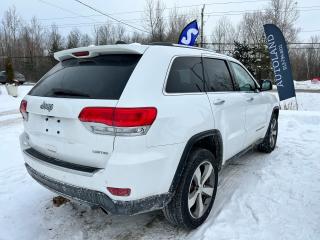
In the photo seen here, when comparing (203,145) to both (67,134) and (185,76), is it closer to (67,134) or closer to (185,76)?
(185,76)

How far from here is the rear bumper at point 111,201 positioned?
2459mm

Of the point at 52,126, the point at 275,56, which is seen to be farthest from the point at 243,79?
the point at 275,56

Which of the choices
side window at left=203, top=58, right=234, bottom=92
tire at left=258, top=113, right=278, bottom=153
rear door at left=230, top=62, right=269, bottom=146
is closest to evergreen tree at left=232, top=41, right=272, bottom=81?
tire at left=258, top=113, right=278, bottom=153

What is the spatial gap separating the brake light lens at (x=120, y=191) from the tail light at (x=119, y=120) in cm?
44

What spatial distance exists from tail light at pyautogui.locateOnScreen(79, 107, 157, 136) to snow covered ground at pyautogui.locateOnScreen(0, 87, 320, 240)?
1.26 m

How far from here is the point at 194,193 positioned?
3.05 metres

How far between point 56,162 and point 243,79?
2.95m

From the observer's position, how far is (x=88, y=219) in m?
3.35

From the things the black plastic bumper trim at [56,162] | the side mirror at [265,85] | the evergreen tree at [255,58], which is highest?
the evergreen tree at [255,58]

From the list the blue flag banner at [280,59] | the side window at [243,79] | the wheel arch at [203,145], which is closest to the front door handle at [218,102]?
the wheel arch at [203,145]

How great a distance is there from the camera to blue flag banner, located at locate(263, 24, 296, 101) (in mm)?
11667

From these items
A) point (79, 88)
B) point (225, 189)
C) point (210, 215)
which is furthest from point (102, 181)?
point (225, 189)

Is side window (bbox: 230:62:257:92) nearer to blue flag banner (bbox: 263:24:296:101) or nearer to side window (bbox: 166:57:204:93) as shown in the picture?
side window (bbox: 166:57:204:93)

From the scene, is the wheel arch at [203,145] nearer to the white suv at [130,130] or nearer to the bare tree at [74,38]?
the white suv at [130,130]
